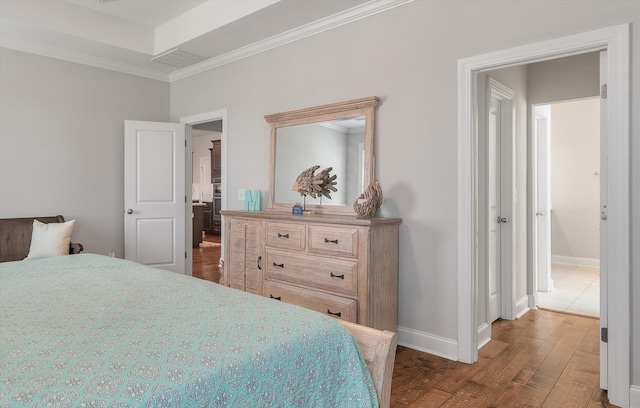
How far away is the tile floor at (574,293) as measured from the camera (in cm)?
400

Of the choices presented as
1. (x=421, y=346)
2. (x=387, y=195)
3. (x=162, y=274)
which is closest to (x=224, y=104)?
(x=387, y=195)

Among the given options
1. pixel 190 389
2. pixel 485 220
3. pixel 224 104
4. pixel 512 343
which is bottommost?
pixel 512 343

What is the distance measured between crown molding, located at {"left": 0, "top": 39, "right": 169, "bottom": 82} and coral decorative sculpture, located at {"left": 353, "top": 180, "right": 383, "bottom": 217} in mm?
3556

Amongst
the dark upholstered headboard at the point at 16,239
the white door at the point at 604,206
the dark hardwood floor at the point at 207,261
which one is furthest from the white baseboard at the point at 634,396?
the dark upholstered headboard at the point at 16,239

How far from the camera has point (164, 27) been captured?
4.26 meters

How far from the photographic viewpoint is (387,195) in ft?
10.1

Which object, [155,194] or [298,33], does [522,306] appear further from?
[155,194]

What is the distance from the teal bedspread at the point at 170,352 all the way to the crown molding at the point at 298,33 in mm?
2524

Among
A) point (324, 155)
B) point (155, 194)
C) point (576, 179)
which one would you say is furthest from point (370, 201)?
point (576, 179)

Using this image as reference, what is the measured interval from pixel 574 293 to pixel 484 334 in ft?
7.29

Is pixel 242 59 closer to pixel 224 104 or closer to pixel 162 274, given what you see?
pixel 224 104

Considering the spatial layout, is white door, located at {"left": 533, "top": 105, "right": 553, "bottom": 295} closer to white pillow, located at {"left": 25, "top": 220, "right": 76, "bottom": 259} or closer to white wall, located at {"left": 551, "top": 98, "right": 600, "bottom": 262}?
white wall, located at {"left": 551, "top": 98, "right": 600, "bottom": 262}

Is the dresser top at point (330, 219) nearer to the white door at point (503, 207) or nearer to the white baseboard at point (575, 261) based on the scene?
the white door at point (503, 207)

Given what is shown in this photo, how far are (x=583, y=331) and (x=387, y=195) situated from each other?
6.71 ft
